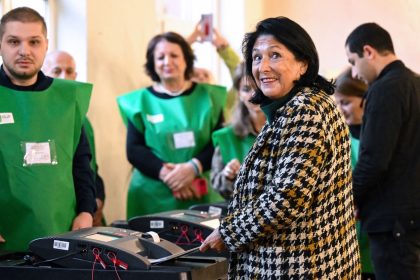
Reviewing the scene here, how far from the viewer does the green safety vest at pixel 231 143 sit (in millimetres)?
3242

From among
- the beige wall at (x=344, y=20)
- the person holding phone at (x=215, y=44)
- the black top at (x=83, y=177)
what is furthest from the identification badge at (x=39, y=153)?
the beige wall at (x=344, y=20)

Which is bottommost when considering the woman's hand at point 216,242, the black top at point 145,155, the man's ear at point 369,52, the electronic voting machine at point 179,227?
the electronic voting machine at point 179,227

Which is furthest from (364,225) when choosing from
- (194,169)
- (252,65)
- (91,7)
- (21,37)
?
(91,7)

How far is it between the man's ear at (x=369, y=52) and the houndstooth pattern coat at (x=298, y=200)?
122 cm

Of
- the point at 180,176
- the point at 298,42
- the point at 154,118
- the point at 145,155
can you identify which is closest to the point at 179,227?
the point at 298,42

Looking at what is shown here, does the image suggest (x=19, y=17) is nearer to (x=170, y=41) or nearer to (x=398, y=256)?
(x=170, y=41)

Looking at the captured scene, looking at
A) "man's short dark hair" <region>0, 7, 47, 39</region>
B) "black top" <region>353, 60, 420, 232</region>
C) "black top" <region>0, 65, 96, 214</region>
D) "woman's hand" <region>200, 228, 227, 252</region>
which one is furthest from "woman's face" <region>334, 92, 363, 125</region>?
"woman's hand" <region>200, 228, 227, 252</region>

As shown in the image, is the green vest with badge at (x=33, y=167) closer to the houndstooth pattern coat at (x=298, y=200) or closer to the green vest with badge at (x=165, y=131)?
the houndstooth pattern coat at (x=298, y=200)

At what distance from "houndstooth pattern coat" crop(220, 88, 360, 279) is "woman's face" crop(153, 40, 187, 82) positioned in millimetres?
1763

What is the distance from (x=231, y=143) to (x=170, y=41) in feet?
2.09

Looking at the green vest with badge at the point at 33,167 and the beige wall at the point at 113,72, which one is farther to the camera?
the beige wall at the point at 113,72

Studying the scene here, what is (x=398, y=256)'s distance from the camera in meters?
2.63

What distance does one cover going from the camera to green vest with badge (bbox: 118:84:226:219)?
11.1ft

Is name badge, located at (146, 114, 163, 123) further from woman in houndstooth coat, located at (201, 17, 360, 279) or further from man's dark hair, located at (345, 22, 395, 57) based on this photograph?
woman in houndstooth coat, located at (201, 17, 360, 279)
